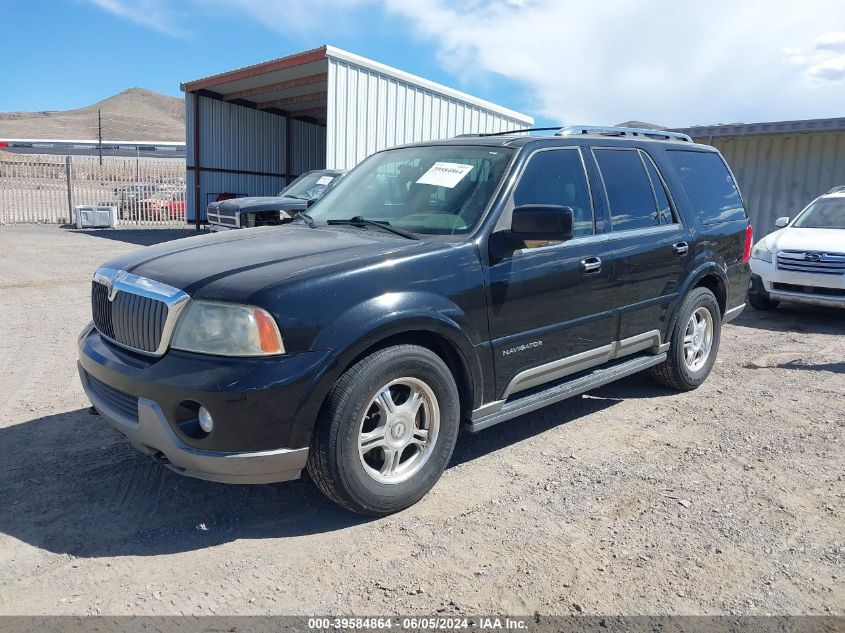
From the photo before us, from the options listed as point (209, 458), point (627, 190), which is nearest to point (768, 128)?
point (627, 190)

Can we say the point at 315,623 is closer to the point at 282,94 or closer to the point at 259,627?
the point at 259,627

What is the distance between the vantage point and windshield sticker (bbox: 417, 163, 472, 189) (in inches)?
161

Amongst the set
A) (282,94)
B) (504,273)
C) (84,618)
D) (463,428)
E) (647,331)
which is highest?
(282,94)

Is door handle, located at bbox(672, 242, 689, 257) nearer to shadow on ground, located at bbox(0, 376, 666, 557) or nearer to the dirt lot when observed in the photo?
the dirt lot

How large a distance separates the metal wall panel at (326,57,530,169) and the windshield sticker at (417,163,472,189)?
985 cm

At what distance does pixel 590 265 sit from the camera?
4270 millimetres

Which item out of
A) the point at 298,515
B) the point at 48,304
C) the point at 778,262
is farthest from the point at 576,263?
the point at 48,304

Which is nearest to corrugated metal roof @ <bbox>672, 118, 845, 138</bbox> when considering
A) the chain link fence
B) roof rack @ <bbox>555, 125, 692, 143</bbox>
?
roof rack @ <bbox>555, 125, 692, 143</bbox>

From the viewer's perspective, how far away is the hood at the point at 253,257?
10.1ft

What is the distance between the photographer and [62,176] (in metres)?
22.9

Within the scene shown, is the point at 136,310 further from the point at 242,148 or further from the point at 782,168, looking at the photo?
the point at 242,148

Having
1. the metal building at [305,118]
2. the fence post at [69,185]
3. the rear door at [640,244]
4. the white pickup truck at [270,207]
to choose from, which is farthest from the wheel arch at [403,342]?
the fence post at [69,185]

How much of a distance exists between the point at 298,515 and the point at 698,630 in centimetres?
188

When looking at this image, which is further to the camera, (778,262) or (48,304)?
(778,262)
